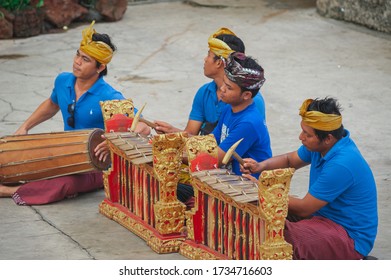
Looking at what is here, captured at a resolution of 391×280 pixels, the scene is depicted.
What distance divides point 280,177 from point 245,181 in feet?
1.73

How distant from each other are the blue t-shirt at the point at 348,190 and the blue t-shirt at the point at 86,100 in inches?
79.1

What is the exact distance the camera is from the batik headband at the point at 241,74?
653 cm

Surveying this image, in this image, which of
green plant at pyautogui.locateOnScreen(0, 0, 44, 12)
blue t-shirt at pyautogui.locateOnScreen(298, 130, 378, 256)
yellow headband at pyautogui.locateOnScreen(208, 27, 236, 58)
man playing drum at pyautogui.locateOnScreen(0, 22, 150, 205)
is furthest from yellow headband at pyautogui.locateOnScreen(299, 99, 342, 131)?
green plant at pyautogui.locateOnScreen(0, 0, 44, 12)

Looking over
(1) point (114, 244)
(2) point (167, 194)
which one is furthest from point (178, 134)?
(1) point (114, 244)

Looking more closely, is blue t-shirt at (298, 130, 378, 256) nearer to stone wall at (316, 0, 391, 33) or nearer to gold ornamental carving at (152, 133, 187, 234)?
gold ornamental carving at (152, 133, 187, 234)

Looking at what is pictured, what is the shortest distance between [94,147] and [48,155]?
35 centimetres

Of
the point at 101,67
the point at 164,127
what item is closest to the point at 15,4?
the point at 101,67

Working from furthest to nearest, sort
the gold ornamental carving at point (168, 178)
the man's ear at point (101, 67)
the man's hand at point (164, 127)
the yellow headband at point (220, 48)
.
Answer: the man's ear at point (101, 67)
the yellow headband at point (220, 48)
the man's hand at point (164, 127)
the gold ornamental carving at point (168, 178)

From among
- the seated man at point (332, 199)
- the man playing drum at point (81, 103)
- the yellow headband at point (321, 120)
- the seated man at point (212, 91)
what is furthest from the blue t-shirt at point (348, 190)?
the man playing drum at point (81, 103)

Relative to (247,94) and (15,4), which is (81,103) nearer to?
(247,94)

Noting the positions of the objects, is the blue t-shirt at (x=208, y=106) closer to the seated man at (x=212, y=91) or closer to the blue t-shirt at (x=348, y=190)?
the seated man at (x=212, y=91)

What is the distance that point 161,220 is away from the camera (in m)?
6.48

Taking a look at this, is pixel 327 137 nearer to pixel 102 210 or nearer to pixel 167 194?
pixel 167 194

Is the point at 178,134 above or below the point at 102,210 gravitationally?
above
